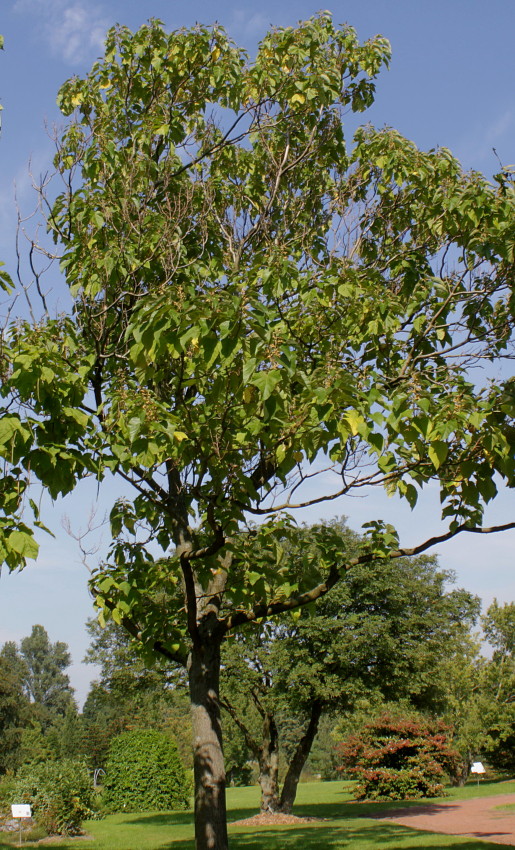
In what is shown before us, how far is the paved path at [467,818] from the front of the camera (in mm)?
12711

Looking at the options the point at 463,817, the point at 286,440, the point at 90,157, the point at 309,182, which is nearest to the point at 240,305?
the point at 286,440

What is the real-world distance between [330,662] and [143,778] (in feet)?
25.3

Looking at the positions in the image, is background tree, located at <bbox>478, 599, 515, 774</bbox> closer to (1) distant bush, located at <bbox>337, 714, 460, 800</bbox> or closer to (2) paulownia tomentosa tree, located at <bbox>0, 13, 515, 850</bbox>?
(1) distant bush, located at <bbox>337, 714, 460, 800</bbox>

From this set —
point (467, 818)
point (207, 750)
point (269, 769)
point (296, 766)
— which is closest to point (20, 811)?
point (207, 750)

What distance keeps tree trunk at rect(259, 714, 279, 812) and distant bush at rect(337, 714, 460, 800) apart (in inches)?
202

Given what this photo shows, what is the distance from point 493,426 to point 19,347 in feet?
10.6

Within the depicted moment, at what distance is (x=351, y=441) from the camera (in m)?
5.44

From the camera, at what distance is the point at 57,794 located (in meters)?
17.0

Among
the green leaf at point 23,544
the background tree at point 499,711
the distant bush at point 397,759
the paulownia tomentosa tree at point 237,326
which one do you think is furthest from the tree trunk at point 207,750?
the background tree at point 499,711

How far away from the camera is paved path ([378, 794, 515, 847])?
41.7ft

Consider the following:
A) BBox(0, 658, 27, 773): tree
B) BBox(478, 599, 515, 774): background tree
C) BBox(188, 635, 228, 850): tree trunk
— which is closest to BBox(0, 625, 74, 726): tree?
BBox(0, 658, 27, 773): tree

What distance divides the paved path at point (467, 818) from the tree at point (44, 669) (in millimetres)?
102157

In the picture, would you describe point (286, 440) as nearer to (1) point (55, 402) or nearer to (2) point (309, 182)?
(1) point (55, 402)

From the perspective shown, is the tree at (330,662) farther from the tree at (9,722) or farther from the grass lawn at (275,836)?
the tree at (9,722)
